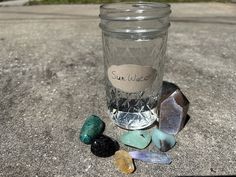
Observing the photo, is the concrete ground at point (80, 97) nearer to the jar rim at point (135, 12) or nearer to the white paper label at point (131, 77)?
the white paper label at point (131, 77)

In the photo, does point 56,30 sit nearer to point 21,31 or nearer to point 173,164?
point 21,31

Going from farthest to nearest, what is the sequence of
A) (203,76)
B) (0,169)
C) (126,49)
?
(203,76), (126,49), (0,169)

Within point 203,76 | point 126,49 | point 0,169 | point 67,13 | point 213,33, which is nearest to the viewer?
point 0,169

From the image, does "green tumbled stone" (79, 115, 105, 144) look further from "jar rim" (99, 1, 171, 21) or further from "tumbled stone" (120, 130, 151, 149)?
"jar rim" (99, 1, 171, 21)

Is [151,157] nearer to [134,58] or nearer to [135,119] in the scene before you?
[135,119]

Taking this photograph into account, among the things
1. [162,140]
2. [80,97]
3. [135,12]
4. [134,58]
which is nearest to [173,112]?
[162,140]

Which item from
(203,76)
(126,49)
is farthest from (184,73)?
(126,49)
